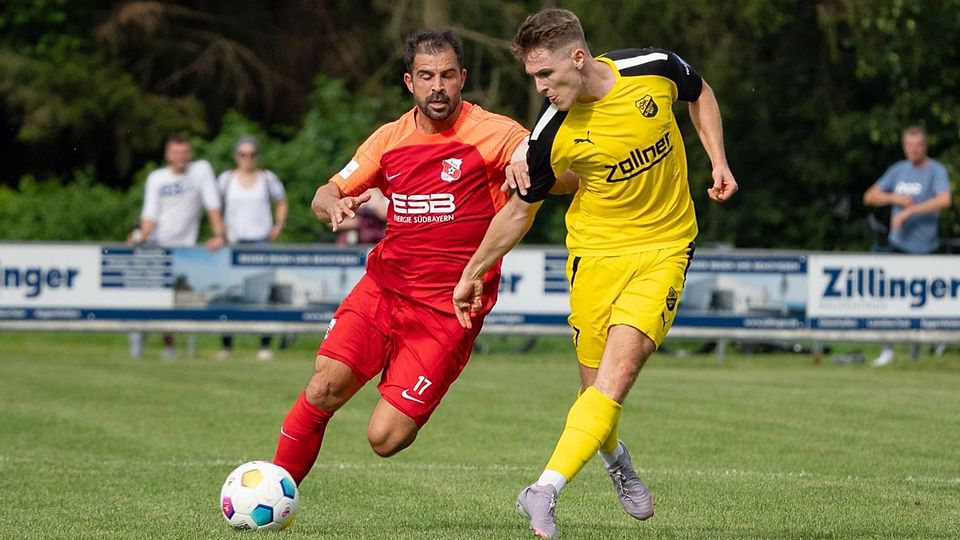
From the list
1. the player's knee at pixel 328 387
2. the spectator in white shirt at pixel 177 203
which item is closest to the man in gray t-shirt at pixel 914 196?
the spectator in white shirt at pixel 177 203

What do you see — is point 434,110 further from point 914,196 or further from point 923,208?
point 914,196

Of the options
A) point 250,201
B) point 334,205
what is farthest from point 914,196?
point 334,205

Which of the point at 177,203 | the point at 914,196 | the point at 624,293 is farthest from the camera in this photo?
the point at 177,203

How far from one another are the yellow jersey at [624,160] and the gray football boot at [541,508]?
1.17 meters

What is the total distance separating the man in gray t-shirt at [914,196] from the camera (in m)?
17.3

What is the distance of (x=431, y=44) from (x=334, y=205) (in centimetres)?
87

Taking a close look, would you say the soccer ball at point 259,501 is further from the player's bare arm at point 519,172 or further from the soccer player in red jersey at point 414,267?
the player's bare arm at point 519,172

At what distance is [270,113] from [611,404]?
26.7 meters

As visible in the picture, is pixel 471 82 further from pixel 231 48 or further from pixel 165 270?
pixel 165 270

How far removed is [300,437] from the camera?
761 centimetres

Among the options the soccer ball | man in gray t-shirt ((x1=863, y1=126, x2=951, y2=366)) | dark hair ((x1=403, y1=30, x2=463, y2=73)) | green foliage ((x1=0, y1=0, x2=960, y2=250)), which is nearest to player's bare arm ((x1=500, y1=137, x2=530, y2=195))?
dark hair ((x1=403, y1=30, x2=463, y2=73))

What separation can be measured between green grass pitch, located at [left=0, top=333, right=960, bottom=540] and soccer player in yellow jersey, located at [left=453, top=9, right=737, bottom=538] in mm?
662

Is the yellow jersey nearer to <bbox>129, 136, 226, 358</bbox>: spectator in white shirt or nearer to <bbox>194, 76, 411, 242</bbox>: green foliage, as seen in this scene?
<bbox>129, 136, 226, 358</bbox>: spectator in white shirt

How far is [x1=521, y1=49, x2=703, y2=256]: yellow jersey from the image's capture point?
275 inches
